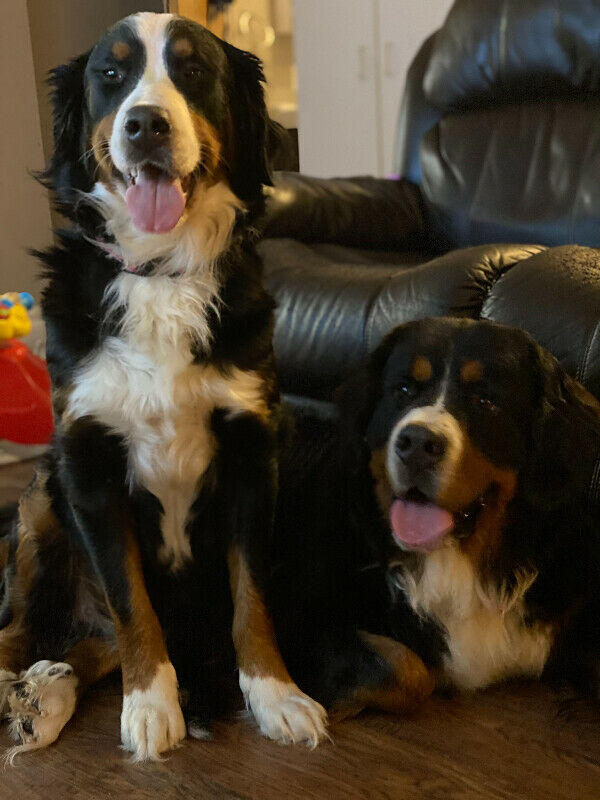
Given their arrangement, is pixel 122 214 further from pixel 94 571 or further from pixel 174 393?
pixel 94 571

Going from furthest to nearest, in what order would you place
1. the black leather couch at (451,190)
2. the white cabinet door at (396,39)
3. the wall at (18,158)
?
1. the white cabinet door at (396,39)
2. the wall at (18,158)
3. the black leather couch at (451,190)

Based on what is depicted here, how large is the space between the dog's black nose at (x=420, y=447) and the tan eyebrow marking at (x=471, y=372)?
14 centimetres

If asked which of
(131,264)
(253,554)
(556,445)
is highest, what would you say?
(131,264)

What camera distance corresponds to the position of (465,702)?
1626mm

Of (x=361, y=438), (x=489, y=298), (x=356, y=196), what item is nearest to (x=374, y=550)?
(x=361, y=438)

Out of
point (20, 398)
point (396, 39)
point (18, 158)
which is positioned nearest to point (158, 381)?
point (20, 398)

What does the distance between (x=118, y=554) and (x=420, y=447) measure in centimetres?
56

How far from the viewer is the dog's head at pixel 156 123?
4.90 ft

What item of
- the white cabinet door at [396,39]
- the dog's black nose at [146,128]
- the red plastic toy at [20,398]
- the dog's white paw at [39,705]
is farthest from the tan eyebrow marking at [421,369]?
the white cabinet door at [396,39]

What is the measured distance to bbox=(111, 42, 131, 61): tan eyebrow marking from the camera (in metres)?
1.55

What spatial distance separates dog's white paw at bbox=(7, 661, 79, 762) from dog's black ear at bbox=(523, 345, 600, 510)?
89cm

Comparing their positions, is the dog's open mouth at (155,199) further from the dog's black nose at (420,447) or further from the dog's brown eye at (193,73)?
the dog's black nose at (420,447)

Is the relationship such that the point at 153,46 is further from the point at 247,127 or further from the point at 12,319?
the point at 12,319

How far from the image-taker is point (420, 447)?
1.46 meters
